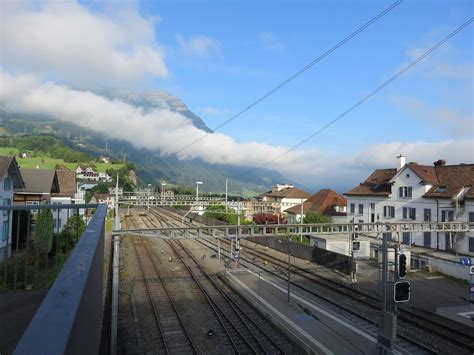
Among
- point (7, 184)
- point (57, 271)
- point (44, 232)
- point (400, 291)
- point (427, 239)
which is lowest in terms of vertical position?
point (427, 239)

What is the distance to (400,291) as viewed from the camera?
42.2 feet

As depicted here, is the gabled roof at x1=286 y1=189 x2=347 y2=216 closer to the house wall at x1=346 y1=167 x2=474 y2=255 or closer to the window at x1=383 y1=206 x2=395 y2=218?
the house wall at x1=346 y1=167 x2=474 y2=255

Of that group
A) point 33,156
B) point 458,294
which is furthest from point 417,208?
point 33,156

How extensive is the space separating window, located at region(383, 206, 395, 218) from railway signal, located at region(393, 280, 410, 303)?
103 ft

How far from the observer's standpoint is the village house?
57.5m

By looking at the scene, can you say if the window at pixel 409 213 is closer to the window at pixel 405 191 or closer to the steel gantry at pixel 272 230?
the window at pixel 405 191

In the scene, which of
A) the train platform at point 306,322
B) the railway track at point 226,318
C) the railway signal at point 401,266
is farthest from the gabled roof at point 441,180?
the railway signal at point 401,266

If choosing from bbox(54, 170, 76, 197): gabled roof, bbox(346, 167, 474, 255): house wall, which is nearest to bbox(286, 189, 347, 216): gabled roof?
bbox(346, 167, 474, 255): house wall

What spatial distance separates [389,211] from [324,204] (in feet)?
61.8

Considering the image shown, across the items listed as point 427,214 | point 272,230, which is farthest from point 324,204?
point 272,230

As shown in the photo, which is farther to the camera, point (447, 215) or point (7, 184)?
point (447, 215)

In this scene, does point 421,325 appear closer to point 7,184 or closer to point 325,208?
point 7,184

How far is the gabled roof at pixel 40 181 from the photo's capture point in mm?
34062

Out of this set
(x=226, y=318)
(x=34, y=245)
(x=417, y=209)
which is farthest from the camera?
(x=417, y=209)
